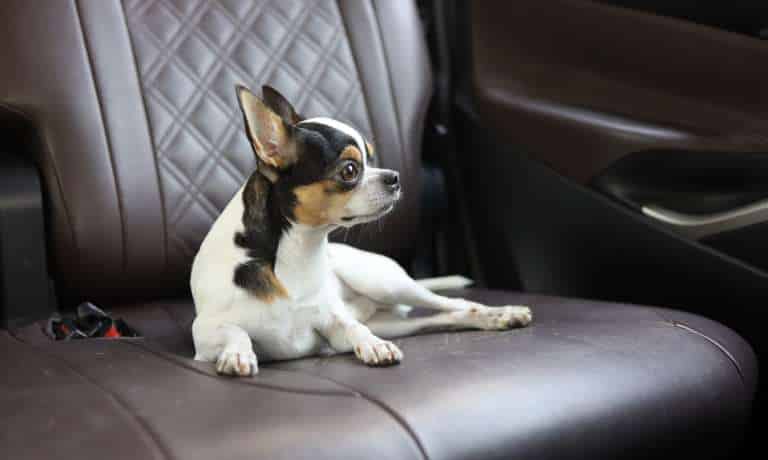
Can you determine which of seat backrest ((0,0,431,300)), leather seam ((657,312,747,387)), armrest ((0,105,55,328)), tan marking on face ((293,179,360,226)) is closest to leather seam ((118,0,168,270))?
seat backrest ((0,0,431,300))

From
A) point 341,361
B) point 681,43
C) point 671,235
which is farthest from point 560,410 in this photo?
point 681,43

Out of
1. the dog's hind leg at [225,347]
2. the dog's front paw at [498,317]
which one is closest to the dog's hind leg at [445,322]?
the dog's front paw at [498,317]

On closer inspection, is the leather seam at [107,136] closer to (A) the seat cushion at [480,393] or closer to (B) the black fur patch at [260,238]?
(A) the seat cushion at [480,393]

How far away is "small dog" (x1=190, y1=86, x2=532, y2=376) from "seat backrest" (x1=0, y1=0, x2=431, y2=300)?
0.23 m

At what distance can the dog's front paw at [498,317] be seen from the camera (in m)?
1.47

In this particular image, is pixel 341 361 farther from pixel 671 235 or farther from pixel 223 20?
pixel 223 20

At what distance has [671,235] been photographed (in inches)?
66.2

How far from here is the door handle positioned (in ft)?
5.21

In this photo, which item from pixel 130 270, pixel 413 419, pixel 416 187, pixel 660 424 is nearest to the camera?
pixel 413 419

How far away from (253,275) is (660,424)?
58cm

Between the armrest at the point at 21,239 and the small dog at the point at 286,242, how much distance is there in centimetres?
28

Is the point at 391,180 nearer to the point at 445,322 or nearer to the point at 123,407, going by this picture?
A: the point at 445,322

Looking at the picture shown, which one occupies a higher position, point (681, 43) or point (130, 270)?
point (681, 43)

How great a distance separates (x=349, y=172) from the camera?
4.42ft
